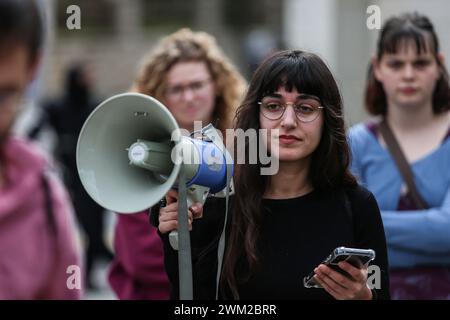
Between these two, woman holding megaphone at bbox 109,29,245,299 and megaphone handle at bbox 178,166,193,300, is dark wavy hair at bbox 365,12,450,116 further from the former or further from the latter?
megaphone handle at bbox 178,166,193,300

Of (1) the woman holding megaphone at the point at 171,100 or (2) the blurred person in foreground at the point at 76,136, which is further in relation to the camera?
(2) the blurred person in foreground at the point at 76,136

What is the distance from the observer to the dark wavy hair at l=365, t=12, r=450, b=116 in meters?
3.50

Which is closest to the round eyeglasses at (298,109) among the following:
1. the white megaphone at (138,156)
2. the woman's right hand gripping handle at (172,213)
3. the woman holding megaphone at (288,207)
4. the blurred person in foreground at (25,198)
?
the woman holding megaphone at (288,207)

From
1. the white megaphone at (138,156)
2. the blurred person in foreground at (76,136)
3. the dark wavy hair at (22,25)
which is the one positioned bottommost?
the blurred person in foreground at (76,136)

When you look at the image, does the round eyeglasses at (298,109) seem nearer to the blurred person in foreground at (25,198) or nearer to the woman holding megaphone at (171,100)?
the woman holding megaphone at (171,100)

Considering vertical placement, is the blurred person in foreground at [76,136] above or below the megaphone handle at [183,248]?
below

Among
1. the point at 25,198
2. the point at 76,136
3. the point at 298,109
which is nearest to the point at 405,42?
the point at 298,109

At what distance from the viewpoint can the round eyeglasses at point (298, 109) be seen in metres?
2.54

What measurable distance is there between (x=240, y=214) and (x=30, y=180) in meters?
1.13

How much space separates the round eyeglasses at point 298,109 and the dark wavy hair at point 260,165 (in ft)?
0.09

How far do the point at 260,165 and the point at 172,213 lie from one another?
34 cm

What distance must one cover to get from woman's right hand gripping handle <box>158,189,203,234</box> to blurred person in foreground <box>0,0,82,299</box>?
2.77ft
